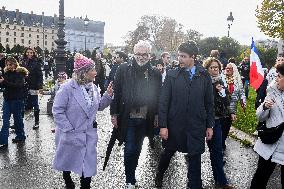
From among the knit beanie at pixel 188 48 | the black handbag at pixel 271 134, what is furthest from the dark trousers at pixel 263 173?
the knit beanie at pixel 188 48

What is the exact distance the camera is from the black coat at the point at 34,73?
968 cm

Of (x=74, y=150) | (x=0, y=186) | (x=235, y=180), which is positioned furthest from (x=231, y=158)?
(x=0, y=186)

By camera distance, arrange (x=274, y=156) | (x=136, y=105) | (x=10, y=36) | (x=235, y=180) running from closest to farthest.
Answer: (x=274, y=156) < (x=136, y=105) < (x=235, y=180) < (x=10, y=36)

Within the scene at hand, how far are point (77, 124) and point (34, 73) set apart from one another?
5485 mm

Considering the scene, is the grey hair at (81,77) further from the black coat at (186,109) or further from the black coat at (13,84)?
the black coat at (13,84)

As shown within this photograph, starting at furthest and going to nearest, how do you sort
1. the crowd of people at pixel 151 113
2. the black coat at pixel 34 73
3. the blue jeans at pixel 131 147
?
the black coat at pixel 34 73 → the blue jeans at pixel 131 147 → the crowd of people at pixel 151 113

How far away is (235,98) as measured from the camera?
252 inches

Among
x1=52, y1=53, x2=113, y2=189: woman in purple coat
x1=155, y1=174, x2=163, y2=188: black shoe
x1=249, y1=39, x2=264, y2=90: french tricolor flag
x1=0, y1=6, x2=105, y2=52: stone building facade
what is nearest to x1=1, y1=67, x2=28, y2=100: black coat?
x1=52, y1=53, x2=113, y2=189: woman in purple coat

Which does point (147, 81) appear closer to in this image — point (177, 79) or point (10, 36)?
point (177, 79)

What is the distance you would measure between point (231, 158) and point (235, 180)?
136 cm

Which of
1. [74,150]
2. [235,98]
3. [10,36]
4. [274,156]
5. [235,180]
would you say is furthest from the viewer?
[10,36]

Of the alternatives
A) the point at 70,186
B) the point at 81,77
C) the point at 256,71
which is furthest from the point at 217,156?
the point at 256,71

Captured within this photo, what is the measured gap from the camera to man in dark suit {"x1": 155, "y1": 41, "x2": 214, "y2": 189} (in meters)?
4.80

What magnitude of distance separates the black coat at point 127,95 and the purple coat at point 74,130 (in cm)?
58
